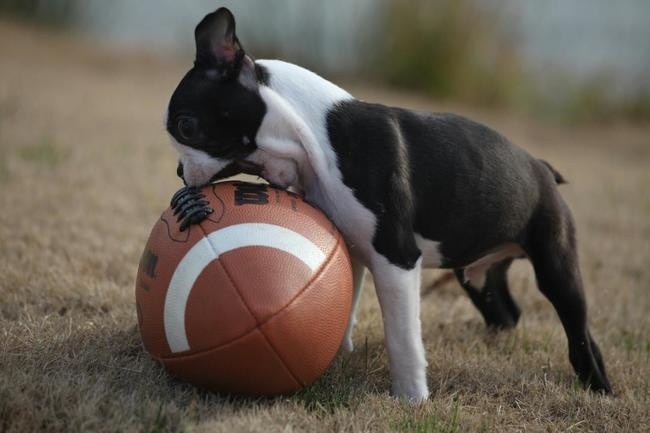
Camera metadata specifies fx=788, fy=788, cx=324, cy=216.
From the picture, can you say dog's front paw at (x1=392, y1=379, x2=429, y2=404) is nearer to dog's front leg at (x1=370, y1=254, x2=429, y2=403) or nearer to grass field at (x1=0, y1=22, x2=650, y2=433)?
dog's front leg at (x1=370, y1=254, x2=429, y2=403)

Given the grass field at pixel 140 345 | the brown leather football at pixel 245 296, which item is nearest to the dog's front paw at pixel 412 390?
the grass field at pixel 140 345

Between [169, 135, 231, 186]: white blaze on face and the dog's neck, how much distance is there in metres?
0.24

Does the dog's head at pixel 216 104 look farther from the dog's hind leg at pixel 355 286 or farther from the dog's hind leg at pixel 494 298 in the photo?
the dog's hind leg at pixel 494 298

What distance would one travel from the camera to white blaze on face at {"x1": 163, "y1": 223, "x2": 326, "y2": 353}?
318 cm

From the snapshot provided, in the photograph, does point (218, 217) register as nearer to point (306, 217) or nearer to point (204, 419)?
point (306, 217)

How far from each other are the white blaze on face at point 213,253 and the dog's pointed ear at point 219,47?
75 centimetres

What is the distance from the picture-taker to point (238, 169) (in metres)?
3.69

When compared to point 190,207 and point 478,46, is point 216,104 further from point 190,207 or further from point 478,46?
point 478,46

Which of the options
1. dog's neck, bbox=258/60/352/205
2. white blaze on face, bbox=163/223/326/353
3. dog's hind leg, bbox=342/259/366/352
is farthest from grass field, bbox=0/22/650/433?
dog's neck, bbox=258/60/352/205

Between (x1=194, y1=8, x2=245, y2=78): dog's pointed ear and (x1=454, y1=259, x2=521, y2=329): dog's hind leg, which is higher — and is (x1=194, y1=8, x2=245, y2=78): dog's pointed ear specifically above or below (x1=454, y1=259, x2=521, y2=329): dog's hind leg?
above

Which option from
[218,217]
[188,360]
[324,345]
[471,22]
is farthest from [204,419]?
[471,22]

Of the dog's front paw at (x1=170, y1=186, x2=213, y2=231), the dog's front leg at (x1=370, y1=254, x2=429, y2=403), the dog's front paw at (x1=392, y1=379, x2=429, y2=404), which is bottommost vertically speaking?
the dog's front paw at (x1=392, y1=379, x2=429, y2=404)

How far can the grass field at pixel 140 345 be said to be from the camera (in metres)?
3.21

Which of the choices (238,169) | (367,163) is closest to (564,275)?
(367,163)
